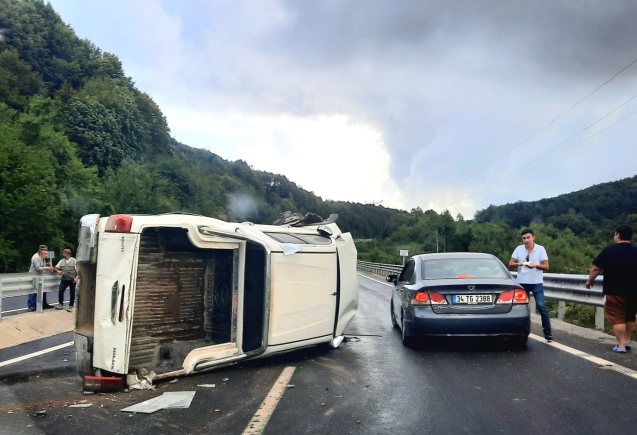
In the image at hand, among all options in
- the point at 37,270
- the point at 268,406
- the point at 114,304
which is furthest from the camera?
the point at 37,270

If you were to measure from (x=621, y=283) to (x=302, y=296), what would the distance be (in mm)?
4125

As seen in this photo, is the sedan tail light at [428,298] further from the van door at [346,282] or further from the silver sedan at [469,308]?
the van door at [346,282]

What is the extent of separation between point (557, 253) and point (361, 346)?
43.2m

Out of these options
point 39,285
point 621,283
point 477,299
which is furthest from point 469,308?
point 39,285

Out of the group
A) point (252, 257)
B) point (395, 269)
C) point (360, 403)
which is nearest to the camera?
point (360, 403)

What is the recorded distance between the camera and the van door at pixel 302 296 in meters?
7.20

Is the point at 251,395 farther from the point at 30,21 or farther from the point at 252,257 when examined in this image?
the point at 30,21

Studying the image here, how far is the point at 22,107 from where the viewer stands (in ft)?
229

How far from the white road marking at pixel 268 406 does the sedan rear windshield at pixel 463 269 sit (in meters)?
2.88

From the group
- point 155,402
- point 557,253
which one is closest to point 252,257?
point 155,402

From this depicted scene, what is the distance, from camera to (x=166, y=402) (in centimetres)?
576

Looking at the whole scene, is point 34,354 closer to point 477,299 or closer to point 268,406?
point 268,406

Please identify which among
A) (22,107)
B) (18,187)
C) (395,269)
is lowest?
(395,269)

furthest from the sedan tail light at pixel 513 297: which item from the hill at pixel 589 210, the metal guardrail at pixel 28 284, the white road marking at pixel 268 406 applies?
the hill at pixel 589 210
